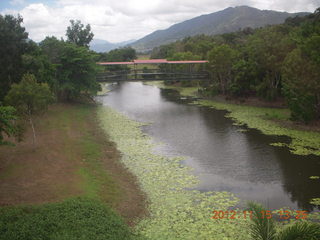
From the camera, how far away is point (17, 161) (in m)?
20.5

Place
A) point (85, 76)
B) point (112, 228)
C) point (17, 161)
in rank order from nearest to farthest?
point (112, 228) < point (17, 161) < point (85, 76)

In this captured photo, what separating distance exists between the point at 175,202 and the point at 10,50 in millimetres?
25184

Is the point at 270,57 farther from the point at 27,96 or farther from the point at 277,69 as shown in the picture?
the point at 27,96

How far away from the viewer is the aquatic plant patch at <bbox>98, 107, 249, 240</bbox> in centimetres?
1366

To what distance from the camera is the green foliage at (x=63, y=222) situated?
11664mm

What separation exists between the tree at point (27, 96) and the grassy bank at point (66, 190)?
10.6ft

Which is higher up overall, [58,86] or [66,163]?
[58,86]

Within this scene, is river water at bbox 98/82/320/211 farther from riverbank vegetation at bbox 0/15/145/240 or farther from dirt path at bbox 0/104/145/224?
riverbank vegetation at bbox 0/15/145/240

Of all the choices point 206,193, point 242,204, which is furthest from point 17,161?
point 242,204

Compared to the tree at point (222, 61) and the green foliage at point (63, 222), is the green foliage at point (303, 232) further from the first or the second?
the tree at point (222, 61)

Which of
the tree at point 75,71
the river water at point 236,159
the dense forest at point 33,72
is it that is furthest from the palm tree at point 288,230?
the tree at point 75,71

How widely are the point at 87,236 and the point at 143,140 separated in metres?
17.0

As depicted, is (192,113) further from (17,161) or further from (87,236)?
(87,236)

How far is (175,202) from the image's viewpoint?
16500 millimetres
